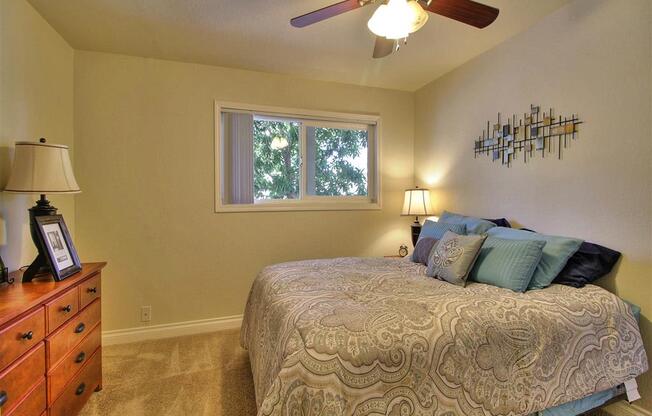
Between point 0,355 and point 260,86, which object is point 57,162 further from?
point 260,86

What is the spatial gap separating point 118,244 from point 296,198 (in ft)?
5.28

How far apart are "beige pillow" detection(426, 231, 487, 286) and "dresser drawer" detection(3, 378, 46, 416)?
2.03 metres

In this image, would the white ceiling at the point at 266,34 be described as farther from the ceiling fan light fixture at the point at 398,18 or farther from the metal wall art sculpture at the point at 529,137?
the metal wall art sculpture at the point at 529,137

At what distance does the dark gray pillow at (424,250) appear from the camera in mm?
2301

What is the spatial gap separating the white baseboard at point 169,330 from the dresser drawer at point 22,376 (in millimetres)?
1372

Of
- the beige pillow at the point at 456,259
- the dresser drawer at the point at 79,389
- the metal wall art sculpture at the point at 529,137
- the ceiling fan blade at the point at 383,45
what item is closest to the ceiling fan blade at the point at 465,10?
the ceiling fan blade at the point at 383,45

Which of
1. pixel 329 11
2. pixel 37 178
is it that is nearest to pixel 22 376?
pixel 37 178

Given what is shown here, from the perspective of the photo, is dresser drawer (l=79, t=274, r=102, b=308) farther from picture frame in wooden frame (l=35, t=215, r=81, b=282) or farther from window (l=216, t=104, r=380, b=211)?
window (l=216, t=104, r=380, b=211)

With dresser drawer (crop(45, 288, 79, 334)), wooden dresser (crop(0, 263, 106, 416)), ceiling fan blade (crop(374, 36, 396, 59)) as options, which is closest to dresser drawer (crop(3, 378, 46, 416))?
wooden dresser (crop(0, 263, 106, 416))

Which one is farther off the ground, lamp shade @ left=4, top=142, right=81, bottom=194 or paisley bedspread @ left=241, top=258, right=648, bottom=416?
lamp shade @ left=4, top=142, right=81, bottom=194

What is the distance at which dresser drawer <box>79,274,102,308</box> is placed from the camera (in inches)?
68.7

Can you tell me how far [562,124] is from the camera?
2.02 metres

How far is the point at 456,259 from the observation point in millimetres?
1862

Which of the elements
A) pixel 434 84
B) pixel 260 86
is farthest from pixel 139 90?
pixel 434 84
